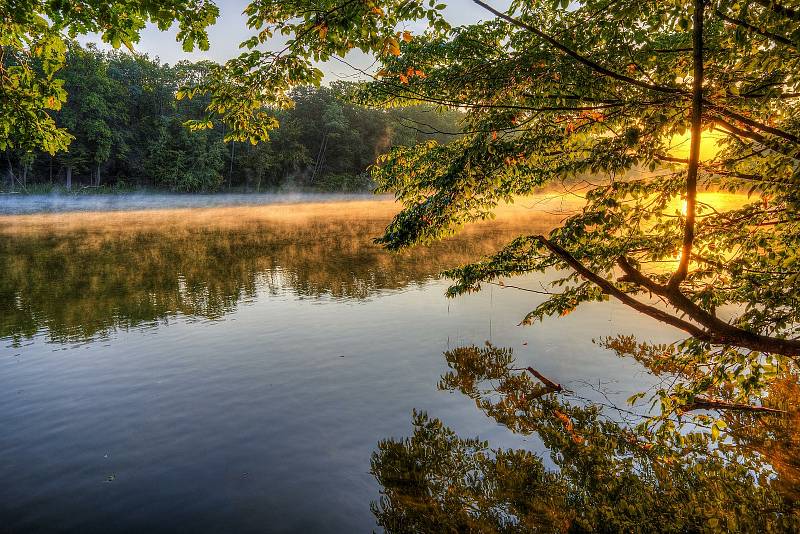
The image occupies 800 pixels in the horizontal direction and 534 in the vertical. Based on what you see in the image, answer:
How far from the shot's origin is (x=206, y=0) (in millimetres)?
7355

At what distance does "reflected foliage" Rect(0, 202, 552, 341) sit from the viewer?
19672mm

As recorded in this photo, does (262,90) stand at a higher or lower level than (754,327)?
higher

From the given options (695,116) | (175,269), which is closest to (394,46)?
(695,116)

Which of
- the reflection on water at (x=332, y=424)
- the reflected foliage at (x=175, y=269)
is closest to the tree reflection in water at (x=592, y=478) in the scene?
the reflection on water at (x=332, y=424)

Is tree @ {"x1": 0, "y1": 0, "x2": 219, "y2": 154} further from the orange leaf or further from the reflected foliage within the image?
the reflected foliage

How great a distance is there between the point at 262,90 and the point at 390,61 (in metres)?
5.62

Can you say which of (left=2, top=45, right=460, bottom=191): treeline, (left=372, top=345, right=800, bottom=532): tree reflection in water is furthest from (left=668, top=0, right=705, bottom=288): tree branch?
(left=2, top=45, right=460, bottom=191): treeline

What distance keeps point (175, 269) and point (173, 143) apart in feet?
248

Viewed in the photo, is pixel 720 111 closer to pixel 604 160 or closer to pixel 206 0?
pixel 604 160

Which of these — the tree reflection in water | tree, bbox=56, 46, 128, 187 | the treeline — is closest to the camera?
the tree reflection in water

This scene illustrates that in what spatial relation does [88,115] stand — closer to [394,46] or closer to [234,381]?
[234,381]

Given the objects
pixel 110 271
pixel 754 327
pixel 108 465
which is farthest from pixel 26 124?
pixel 110 271

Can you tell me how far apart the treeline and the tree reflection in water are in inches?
2104

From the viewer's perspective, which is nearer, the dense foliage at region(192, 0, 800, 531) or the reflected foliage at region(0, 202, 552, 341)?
the dense foliage at region(192, 0, 800, 531)
